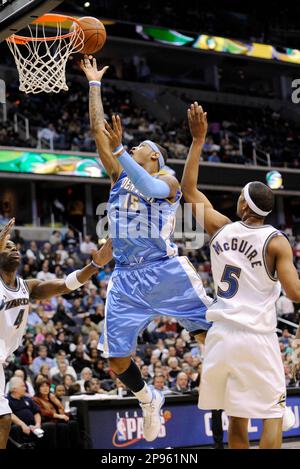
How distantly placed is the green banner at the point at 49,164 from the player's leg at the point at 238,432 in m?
18.7

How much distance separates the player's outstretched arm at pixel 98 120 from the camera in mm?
7340

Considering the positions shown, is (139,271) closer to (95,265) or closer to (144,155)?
(95,265)

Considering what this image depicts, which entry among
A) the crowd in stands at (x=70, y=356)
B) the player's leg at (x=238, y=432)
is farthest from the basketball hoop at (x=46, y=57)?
the crowd in stands at (x=70, y=356)

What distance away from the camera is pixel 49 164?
25.2m

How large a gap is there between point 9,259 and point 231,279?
2469 millimetres

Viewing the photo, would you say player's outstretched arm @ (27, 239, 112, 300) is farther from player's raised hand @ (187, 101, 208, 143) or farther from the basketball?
the basketball

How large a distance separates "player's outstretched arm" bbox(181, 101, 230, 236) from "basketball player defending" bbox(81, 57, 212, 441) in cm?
45

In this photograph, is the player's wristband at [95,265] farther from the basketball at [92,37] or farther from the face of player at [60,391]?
the face of player at [60,391]

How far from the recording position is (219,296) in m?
6.12

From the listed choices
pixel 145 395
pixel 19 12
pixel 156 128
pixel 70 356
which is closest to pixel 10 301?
pixel 145 395

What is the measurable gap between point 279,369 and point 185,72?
30574 mm

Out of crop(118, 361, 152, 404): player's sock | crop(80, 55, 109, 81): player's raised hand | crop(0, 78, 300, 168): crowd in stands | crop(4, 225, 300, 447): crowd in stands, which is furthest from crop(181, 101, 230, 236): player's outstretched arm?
crop(0, 78, 300, 168): crowd in stands

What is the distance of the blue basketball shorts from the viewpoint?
23.8 feet
